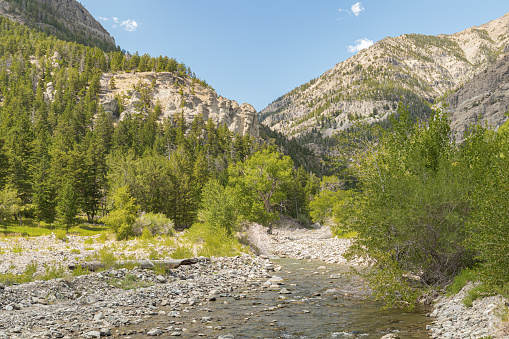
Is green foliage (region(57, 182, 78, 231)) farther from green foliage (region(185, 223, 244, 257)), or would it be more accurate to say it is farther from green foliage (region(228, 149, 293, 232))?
green foliage (region(228, 149, 293, 232))

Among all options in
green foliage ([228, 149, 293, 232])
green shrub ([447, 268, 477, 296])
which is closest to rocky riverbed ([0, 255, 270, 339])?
green shrub ([447, 268, 477, 296])

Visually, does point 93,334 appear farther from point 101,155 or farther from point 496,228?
point 101,155

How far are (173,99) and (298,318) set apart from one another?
146 metres

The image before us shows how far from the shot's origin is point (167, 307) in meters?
13.6

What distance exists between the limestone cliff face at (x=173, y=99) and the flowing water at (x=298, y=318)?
129078 millimetres

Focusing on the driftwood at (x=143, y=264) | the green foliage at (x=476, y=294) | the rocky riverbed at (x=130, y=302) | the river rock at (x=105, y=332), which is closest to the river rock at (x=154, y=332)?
the rocky riverbed at (x=130, y=302)

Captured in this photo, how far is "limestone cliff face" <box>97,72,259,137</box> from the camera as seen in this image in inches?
5527

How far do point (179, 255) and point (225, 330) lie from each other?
14560 mm

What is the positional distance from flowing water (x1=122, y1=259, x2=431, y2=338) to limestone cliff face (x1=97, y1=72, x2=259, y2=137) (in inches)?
5082

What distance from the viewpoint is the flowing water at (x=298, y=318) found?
34.8 feet

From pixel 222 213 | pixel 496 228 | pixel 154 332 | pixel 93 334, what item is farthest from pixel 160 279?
pixel 496 228

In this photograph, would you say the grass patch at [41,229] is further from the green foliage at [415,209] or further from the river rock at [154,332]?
the green foliage at [415,209]

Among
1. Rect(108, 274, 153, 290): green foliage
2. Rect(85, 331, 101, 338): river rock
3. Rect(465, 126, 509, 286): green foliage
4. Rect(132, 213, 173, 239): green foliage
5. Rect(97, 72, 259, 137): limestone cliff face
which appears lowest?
Rect(132, 213, 173, 239): green foliage

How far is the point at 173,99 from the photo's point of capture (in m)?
146
